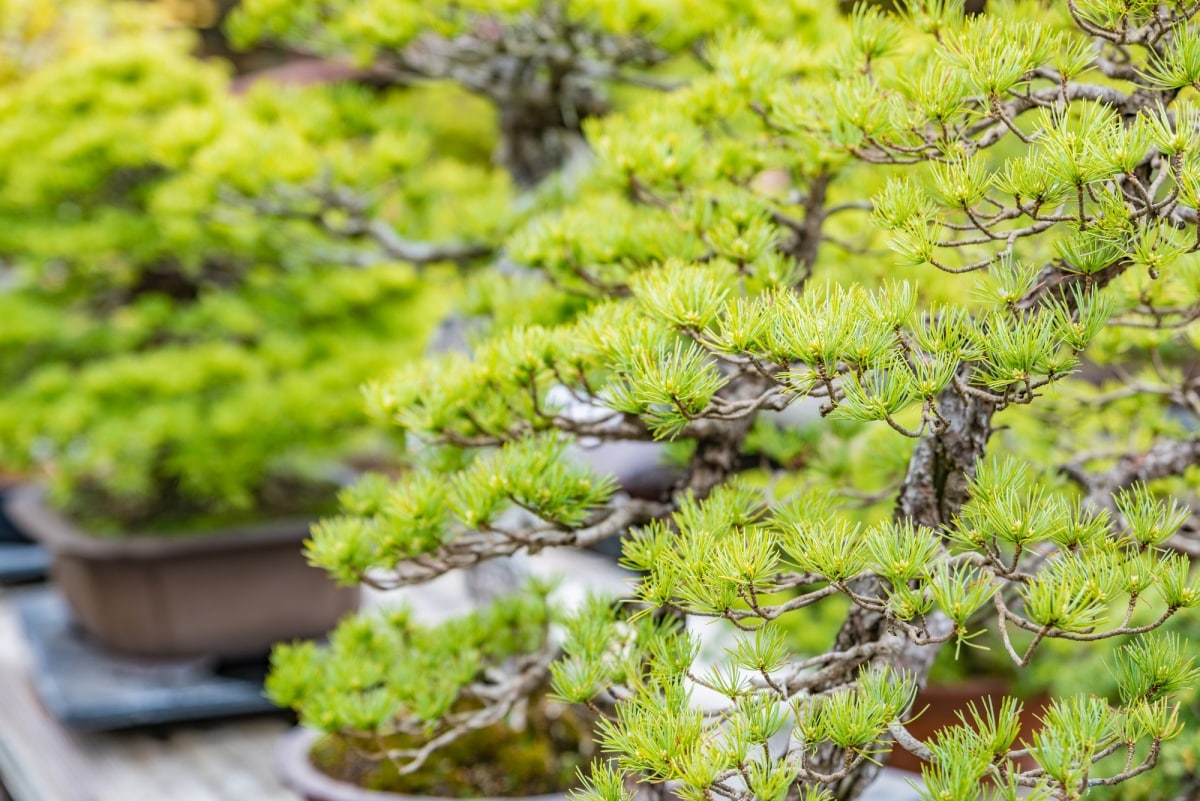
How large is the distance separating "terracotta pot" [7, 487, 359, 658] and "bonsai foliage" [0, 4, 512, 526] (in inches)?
4.2

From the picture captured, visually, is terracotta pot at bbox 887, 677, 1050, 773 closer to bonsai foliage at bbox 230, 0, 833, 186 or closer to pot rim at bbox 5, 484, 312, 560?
bonsai foliage at bbox 230, 0, 833, 186

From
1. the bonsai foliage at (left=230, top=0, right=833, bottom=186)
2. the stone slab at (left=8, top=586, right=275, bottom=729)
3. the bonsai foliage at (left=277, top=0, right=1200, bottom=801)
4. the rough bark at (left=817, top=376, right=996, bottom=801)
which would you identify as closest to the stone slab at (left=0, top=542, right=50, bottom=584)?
the stone slab at (left=8, top=586, right=275, bottom=729)

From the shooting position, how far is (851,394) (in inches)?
26.7

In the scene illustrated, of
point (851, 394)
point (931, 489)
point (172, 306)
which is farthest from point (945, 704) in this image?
point (172, 306)

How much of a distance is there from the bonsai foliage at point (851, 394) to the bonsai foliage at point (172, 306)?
2.57 ft

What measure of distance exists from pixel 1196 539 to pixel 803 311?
1.97 feet

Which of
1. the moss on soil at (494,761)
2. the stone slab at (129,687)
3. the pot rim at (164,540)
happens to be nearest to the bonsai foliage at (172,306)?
the pot rim at (164,540)

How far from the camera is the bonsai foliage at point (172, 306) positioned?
1945 millimetres

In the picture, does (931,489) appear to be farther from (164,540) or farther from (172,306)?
(172,306)

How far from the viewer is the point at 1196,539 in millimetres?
1031

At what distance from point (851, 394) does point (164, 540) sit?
1.89 meters

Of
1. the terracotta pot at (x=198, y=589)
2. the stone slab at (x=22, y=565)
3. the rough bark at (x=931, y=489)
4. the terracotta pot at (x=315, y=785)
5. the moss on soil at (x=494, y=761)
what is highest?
the rough bark at (x=931, y=489)

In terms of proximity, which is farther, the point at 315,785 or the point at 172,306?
the point at 172,306

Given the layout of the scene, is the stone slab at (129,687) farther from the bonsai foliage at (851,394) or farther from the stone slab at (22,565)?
the bonsai foliage at (851,394)
